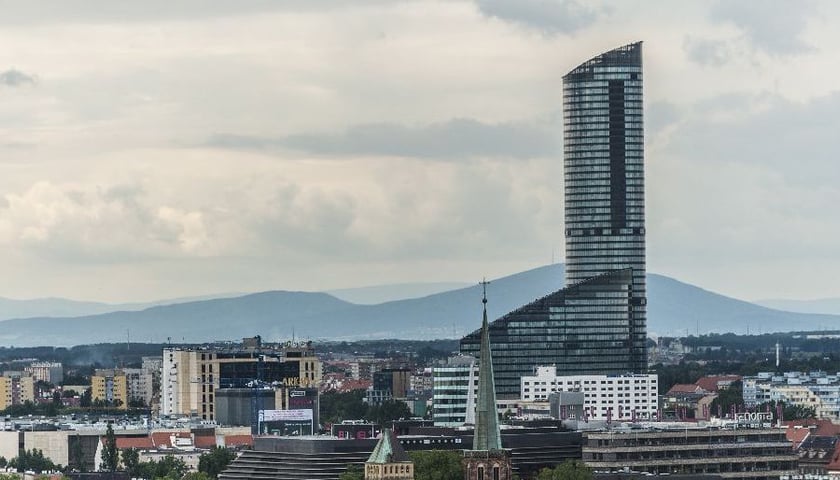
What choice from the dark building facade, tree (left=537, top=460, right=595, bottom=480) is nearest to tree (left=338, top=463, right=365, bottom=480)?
the dark building facade

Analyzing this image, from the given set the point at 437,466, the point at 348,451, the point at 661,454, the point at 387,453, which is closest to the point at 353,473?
the point at 437,466

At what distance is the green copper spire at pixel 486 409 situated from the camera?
148750 millimetres

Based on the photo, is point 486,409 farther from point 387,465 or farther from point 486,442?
point 387,465

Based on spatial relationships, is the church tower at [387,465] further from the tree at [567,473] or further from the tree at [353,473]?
the tree at [567,473]

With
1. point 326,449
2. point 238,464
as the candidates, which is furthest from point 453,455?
point 238,464

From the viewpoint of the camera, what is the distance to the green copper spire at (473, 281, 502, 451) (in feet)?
488

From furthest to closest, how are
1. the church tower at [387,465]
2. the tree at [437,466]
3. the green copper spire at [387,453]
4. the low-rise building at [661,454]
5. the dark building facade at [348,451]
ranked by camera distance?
1. the low-rise building at [661,454]
2. the dark building facade at [348,451]
3. the tree at [437,466]
4. the green copper spire at [387,453]
5. the church tower at [387,465]

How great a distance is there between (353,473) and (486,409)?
25940mm

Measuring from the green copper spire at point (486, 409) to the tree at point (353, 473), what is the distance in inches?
791

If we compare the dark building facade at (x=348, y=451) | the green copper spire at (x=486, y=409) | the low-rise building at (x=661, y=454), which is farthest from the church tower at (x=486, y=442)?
the low-rise building at (x=661, y=454)

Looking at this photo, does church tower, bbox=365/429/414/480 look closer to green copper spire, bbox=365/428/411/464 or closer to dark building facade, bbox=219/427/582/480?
green copper spire, bbox=365/428/411/464

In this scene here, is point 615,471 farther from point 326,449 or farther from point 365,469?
point 365,469

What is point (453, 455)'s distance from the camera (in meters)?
177

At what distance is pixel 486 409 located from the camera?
149750 mm
